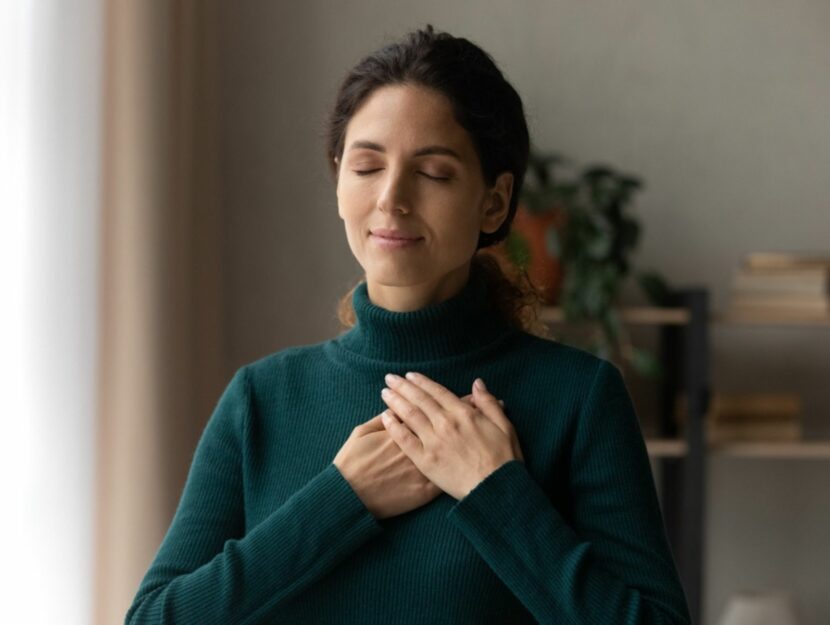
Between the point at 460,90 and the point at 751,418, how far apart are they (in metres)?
2.27

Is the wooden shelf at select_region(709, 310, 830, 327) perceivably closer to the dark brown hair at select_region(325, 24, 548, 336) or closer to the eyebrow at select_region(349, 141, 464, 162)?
the dark brown hair at select_region(325, 24, 548, 336)

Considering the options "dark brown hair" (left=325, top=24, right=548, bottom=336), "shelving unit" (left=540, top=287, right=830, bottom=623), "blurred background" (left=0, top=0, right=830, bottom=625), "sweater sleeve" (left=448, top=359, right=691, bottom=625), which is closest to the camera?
"sweater sleeve" (left=448, top=359, right=691, bottom=625)

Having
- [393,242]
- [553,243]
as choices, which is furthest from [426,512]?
[553,243]

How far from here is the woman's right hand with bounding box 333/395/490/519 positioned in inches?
48.5

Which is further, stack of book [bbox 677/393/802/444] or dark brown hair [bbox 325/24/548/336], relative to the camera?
stack of book [bbox 677/393/802/444]

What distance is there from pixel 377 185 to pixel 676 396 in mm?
2284

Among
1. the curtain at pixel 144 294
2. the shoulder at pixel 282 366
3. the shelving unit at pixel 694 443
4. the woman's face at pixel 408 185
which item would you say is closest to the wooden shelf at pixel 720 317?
the shelving unit at pixel 694 443

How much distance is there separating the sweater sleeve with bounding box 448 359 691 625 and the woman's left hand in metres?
0.02

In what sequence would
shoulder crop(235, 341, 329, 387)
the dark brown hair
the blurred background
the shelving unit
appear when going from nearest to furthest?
the dark brown hair, shoulder crop(235, 341, 329, 387), the shelving unit, the blurred background

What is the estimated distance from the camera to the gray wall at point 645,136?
140 inches

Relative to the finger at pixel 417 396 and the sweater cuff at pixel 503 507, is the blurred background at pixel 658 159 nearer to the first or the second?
the finger at pixel 417 396

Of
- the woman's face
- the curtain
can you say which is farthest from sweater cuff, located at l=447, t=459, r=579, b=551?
the curtain

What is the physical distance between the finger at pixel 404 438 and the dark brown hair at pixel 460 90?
0.22m

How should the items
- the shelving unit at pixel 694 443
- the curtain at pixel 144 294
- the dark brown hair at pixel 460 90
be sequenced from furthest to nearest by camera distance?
the shelving unit at pixel 694 443 → the curtain at pixel 144 294 → the dark brown hair at pixel 460 90
